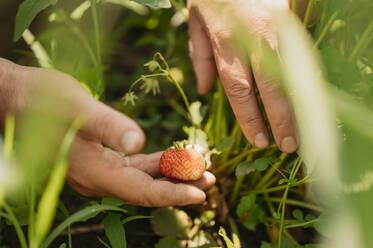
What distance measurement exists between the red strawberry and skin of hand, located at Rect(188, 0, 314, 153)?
0.14m

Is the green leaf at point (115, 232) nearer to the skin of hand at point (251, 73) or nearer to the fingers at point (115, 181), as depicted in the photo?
the fingers at point (115, 181)

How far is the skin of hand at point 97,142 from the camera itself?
649 millimetres

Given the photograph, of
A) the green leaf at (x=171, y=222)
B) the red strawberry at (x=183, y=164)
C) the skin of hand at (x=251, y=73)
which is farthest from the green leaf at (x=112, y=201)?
the skin of hand at (x=251, y=73)

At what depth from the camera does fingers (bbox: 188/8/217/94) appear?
111 cm

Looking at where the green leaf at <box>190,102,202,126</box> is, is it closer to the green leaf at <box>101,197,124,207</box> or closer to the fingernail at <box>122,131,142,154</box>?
the green leaf at <box>101,197,124,207</box>

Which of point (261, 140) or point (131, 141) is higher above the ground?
point (131, 141)

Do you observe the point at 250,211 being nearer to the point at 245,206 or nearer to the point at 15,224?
the point at 245,206

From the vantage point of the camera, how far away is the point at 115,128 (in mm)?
639

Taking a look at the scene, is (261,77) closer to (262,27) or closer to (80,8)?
(262,27)

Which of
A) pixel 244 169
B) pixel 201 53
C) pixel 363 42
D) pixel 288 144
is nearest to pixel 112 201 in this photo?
pixel 244 169

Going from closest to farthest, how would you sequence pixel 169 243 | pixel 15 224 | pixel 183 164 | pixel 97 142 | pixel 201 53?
pixel 15 224 < pixel 97 142 < pixel 183 164 < pixel 169 243 < pixel 201 53

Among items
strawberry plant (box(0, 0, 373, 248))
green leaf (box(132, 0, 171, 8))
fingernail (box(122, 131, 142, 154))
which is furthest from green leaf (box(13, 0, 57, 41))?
fingernail (box(122, 131, 142, 154))

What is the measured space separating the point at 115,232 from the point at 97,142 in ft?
0.71

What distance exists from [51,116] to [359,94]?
27.2 inches
